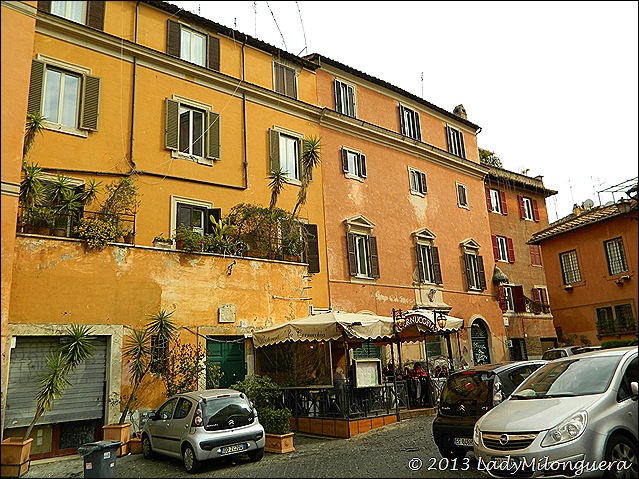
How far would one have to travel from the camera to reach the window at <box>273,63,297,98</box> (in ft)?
64.1

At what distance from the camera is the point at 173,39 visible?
666 inches

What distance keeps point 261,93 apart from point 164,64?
349 cm

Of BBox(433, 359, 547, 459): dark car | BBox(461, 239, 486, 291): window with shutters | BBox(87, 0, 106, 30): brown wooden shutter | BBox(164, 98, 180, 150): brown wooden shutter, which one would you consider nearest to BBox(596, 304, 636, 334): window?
BBox(461, 239, 486, 291): window with shutters

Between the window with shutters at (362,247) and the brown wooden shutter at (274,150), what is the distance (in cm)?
355

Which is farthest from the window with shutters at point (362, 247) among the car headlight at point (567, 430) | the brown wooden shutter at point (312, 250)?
the car headlight at point (567, 430)

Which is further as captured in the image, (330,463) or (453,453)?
(330,463)

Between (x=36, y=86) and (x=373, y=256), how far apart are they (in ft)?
40.7

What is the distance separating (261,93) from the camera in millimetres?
18625

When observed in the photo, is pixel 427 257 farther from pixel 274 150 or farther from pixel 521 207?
pixel 521 207

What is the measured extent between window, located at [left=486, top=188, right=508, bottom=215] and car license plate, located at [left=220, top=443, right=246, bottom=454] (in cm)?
2226

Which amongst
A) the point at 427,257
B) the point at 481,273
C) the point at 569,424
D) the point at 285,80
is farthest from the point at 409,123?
the point at 569,424

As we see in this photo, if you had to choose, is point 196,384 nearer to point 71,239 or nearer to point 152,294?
point 152,294

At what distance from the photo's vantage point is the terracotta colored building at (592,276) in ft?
71.7

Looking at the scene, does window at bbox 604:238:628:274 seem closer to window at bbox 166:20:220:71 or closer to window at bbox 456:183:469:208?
window at bbox 456:183:469:208
